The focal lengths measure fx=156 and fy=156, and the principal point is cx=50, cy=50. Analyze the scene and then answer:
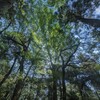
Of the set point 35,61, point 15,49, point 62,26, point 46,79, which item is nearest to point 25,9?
point 62,26

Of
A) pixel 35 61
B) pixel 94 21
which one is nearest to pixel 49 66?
pixel 35 61

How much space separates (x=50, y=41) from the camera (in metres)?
10.5

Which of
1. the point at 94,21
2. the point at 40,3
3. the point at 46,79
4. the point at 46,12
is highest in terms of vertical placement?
the point at 46,79

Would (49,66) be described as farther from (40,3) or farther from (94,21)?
(94,21)

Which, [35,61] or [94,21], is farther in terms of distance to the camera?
[35,61]

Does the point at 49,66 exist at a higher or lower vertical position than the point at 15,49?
lower

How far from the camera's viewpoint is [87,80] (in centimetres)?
2695

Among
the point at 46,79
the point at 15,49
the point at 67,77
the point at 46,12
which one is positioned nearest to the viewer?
the point at 46,12

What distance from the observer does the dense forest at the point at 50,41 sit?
29.6 ft

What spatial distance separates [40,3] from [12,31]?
789cm

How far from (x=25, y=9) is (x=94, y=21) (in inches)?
183

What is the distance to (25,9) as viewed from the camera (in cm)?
943

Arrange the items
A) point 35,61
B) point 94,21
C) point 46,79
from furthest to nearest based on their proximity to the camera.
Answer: point 46,79 < point 35,61 < point 94,21

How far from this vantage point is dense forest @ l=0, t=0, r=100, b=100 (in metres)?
9.02
